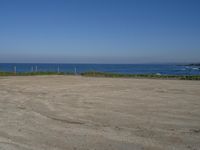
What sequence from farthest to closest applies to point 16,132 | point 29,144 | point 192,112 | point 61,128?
point 192,112 < point 61,128 < point 16,132 < point 29,144

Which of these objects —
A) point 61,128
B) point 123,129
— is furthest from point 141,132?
point 61,128

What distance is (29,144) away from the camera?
560 cm

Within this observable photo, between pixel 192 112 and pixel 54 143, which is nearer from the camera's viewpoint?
pixel 54 143

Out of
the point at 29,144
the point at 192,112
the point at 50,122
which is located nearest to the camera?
the point at 29,144

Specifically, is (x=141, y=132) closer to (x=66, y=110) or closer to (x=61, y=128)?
(x=61, y=128)

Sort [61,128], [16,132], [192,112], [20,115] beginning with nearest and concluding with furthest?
[16,132]
[61,128]
[20,115]
[192,112]

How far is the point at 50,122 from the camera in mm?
7613

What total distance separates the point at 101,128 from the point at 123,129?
58cm

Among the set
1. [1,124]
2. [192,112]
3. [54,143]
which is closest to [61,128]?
[54,143]

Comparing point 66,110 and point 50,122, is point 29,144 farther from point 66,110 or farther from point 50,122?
point 66,110

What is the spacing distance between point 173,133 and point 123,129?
1.25 m

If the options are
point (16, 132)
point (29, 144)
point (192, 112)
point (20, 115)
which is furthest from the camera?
point (192, 112)

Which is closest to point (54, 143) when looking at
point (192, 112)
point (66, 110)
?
point (66, 110)

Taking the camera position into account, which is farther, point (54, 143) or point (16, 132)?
point (16, 132)
